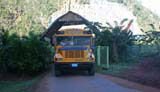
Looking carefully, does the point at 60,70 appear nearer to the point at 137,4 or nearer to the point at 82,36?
the point at 82,36

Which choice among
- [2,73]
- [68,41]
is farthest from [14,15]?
[68,41]

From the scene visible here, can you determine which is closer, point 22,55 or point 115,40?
point 22,55

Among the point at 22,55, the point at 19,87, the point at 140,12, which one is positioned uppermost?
the point at 140,12

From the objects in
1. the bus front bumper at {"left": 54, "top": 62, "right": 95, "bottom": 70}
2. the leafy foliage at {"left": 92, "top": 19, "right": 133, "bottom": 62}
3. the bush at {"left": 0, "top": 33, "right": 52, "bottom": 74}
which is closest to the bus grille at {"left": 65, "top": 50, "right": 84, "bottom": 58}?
the bus front bumper at {"left": 54, "top": 62, "right": 95, "bottom": 70}

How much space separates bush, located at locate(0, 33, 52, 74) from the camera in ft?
66.0

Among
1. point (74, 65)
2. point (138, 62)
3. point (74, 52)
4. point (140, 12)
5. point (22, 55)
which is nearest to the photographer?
point (74, 65)

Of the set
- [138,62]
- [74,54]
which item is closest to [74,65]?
[74,54]

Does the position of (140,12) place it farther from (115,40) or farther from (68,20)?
(115,40)

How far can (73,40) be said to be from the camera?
17.4 metres

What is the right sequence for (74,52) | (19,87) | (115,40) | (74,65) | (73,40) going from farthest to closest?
(115,40) → (73,40) → (74,52) → (74,65) → (19,87)

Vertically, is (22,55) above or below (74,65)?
above

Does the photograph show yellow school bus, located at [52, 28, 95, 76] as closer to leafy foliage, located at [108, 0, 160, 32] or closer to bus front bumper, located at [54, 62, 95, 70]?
bus front bumper, located at [54, 62, 95, 70]

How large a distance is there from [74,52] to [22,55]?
16.9ft

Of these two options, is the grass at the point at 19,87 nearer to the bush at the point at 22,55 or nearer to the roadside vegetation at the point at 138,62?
the bush at the point at 22,55
